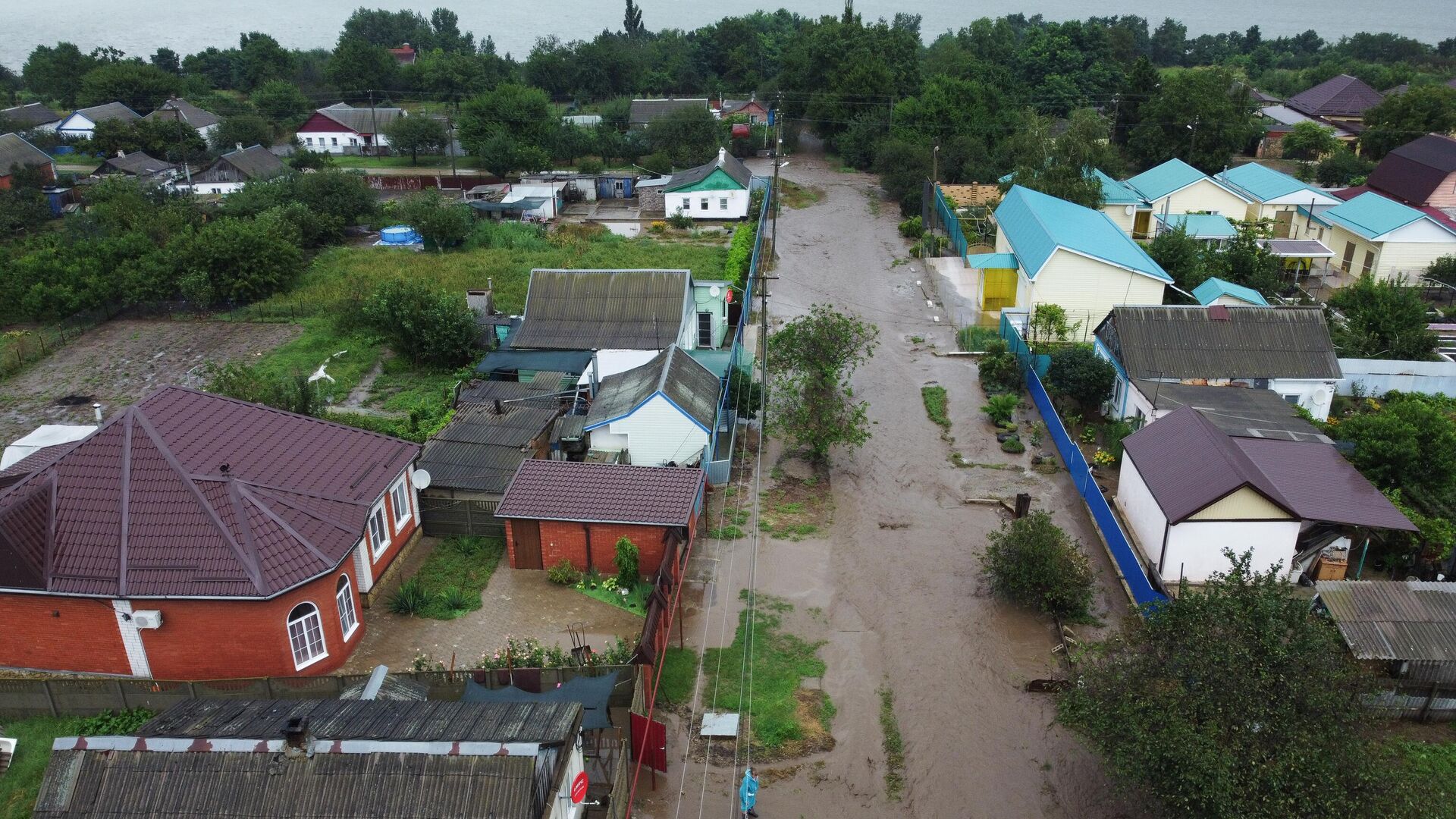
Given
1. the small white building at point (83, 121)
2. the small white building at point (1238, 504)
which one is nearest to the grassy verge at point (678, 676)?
the small white building at point (1238, 504)

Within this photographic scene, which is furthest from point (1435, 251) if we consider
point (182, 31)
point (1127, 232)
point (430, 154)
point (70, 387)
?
point (182, 31)

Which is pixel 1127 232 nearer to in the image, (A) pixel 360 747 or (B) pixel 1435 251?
(B) pixel 1435 251

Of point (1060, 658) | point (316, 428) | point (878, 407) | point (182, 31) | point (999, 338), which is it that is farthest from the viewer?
point (182, 31)

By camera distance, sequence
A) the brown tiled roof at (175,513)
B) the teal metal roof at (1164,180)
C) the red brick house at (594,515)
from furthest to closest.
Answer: the teal metal roof at (1164,180), the red brick house at (594,515), the brown tiled roof at (175,513)

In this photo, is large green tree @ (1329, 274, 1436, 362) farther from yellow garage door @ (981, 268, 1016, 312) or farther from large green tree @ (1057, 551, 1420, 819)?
large green tree @ (1057, 551, 1420, 819)

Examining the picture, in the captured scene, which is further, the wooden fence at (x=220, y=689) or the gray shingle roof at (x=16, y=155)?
the gray shingle roof at (x=16, y=155)

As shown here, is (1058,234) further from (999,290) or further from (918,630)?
(918,630)

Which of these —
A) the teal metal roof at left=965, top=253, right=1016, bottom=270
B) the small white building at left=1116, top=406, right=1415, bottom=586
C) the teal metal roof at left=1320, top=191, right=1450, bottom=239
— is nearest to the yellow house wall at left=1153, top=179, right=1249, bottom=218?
the teal metal roof at left=1320, top=191, right=1450, bottom=239

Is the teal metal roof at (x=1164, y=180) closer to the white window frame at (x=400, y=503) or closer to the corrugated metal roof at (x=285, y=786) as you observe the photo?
the white window frame at (x=400, y=503)
